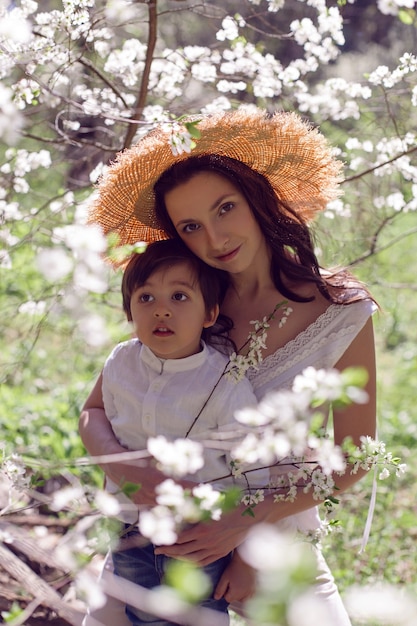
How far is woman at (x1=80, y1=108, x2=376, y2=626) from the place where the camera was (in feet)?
6.75

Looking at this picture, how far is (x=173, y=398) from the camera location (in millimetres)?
1932

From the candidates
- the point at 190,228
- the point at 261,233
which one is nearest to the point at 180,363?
the point at 190,228

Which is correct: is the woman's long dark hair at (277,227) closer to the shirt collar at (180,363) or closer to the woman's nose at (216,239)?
the woman's nose at (216,239)

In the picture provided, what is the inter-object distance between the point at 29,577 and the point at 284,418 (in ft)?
1.54

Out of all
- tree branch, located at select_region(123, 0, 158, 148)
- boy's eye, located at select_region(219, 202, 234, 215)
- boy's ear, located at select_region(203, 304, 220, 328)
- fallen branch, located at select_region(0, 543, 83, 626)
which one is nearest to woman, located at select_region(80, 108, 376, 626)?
boy's eye, located at select_region(219, 202, 234, 215)

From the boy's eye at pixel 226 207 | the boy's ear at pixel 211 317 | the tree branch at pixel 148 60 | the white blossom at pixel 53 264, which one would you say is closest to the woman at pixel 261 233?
the boy's eye at pixel 226 207

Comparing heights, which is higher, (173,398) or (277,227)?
(277,227)

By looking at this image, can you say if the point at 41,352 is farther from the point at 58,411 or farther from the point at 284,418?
the point at 284,418

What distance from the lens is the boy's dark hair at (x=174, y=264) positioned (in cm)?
200

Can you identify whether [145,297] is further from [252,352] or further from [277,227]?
[277,227]

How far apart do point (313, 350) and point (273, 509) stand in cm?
48

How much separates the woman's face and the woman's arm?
1.38 ft

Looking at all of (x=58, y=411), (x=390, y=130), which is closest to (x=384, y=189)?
(x=390, y=130)

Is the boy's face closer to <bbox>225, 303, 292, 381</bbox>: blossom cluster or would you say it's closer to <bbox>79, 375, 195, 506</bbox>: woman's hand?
<bbox>225, 303, 292, 381</bbox>: blossom cluster
